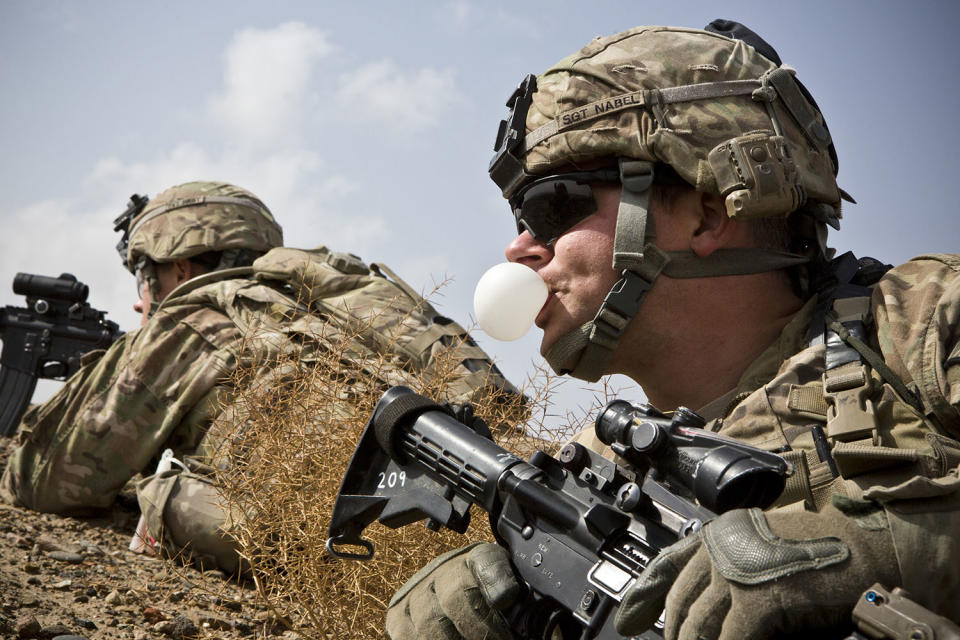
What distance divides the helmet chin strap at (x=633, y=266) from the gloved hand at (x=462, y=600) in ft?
2.19

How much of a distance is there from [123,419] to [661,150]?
3.65 meters

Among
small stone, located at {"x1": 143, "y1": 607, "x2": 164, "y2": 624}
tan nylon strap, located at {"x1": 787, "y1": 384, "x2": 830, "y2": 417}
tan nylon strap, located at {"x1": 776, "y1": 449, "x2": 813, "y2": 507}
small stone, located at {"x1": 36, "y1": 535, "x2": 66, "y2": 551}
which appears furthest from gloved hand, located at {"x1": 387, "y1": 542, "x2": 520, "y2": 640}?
small stone, located at {"x1": 36, "y1": 535, "x2": 66, "y2": 551}

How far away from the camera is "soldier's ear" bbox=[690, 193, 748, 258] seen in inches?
103

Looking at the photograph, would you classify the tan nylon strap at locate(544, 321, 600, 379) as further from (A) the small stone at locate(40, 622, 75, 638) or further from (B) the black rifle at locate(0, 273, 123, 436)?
(B) the black rifle at locate(0, 273, 123, 436)

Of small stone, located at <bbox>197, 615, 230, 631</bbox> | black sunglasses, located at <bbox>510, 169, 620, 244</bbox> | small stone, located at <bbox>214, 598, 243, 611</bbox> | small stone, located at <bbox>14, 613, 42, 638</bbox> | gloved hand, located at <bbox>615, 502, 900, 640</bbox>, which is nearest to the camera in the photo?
gloved hand, located at <bbox>615, 502, 900, 640</bbox>

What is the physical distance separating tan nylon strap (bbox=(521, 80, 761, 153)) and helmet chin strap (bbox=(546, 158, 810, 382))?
0.15m

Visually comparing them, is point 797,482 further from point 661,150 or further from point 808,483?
point 661,150

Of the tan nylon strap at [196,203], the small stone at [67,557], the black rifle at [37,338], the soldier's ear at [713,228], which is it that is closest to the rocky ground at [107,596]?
the small stone at [67,557]

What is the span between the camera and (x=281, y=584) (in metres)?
3.07

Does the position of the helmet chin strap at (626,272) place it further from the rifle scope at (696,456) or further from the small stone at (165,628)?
the small stone at (165,628)

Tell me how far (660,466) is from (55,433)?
14.2ft

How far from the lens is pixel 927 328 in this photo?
6.98ft

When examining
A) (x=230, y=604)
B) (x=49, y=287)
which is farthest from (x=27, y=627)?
(x=49, y=287)

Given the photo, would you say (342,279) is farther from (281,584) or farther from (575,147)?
(575,147)
